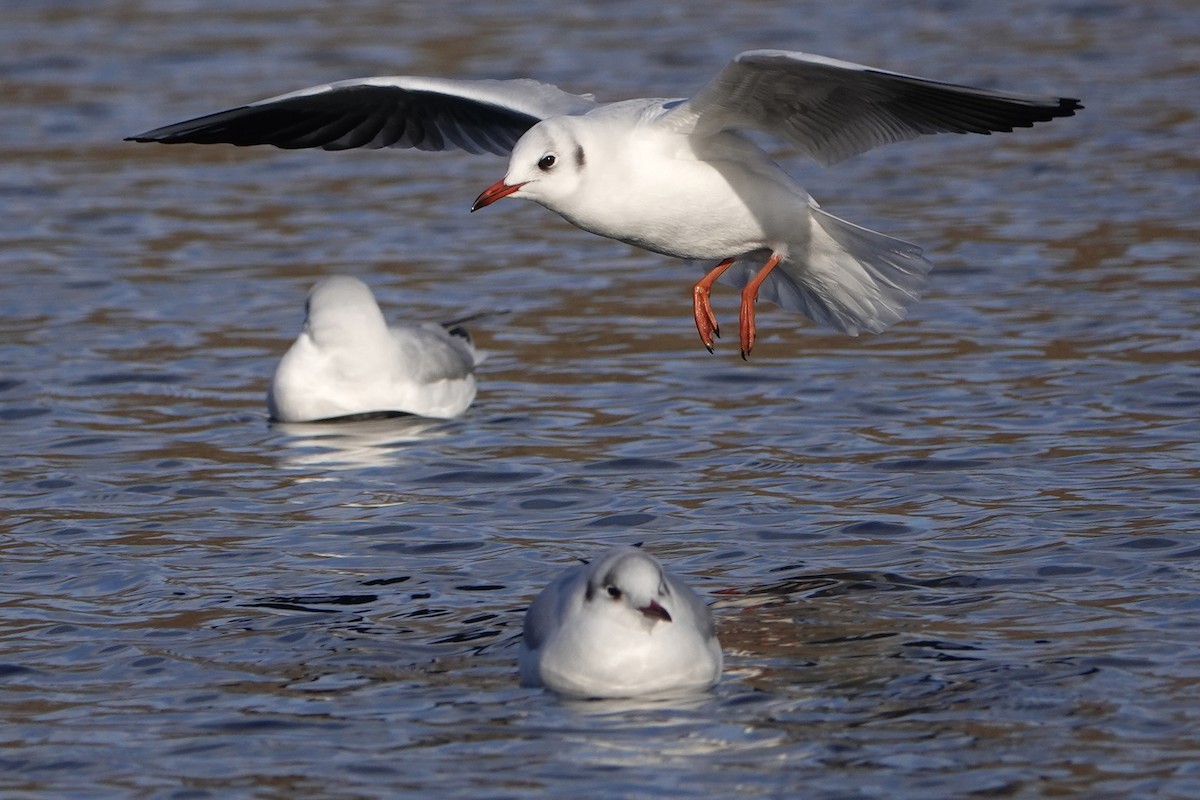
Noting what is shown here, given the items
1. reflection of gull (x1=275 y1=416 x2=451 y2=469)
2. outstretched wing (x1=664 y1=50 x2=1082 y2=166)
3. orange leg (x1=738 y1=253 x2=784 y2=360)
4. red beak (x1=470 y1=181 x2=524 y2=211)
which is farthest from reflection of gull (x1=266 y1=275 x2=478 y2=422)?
red beak (x1=470 y1=181 x2=524 y2=211)

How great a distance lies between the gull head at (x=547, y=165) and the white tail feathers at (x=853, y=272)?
140 cm

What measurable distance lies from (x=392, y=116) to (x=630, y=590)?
4545 millimetres

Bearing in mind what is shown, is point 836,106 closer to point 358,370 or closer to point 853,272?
point 853,272

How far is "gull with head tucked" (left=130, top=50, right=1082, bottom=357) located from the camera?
8266mm

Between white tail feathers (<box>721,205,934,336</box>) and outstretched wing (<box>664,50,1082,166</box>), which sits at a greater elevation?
outstretched wing (<box>664,50,1082,166</box>)

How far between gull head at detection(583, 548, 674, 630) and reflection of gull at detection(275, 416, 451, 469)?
3.74m

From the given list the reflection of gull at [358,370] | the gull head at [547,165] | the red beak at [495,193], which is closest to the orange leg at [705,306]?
the gull head at [547,165]

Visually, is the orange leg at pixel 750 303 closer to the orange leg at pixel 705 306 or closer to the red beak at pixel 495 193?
the orange leg at pixel 705 306

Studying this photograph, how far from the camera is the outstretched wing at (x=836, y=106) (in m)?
Result: 7.91

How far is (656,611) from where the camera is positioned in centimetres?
650

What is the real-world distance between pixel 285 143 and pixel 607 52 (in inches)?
419

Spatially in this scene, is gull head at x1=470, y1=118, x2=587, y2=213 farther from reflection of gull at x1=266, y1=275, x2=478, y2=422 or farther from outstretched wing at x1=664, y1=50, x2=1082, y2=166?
reflection of gull at x1=266, y1=275, x2=478, y2=422

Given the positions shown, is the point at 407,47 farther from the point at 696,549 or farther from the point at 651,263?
the point at 696,549

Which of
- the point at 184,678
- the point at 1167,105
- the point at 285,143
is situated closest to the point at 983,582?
the point at 184,678
